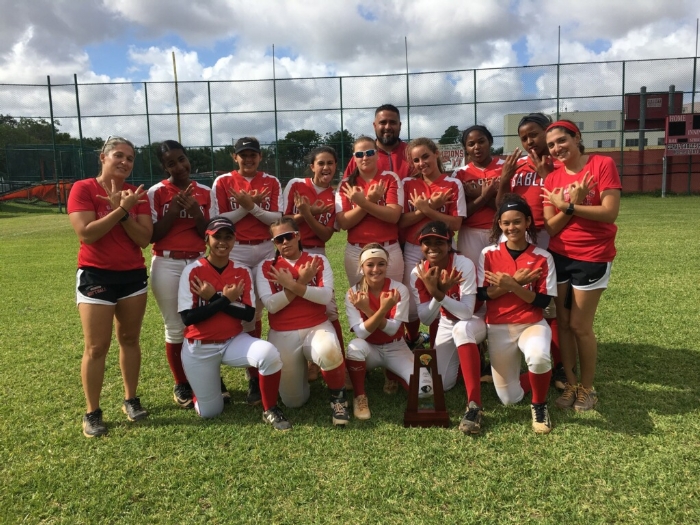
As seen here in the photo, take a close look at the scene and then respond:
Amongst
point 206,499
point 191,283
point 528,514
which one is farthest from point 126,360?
point 528,514

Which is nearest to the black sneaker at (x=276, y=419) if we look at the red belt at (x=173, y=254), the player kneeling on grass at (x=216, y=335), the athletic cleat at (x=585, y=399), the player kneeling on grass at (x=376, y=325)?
the player kneeling on grass at (x=216, y=335)

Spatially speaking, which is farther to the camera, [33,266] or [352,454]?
[33,266]

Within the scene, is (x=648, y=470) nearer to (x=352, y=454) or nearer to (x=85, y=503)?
(x=352, y=454)

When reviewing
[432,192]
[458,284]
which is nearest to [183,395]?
[458,284]

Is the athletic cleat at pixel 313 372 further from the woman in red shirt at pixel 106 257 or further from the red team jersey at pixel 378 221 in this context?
the woman in red shirt at pixel 106 257

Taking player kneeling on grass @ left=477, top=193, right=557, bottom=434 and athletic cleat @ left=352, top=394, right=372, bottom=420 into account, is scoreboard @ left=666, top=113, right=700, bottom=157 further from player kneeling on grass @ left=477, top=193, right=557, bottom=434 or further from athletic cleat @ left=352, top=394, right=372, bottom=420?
athletic cleat @ left=352, top=394, right=372, bottom=420

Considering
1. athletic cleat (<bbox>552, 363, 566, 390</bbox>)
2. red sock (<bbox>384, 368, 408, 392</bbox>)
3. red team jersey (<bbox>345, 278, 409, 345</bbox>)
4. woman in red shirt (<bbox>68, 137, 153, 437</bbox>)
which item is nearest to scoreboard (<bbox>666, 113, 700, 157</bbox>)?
athletic cleat (<bbox>552, 363, 566, 390</bbox>)

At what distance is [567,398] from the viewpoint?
11.7ft

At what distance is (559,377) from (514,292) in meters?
1.06

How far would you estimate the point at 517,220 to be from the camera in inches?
138

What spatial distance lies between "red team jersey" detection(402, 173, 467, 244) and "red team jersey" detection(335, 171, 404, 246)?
4.7 inches

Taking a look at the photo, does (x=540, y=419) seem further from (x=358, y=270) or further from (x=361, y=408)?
(x=358, y=270)

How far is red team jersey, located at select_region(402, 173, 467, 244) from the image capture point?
402 centimetres

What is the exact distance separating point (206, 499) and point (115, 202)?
6.37ft
